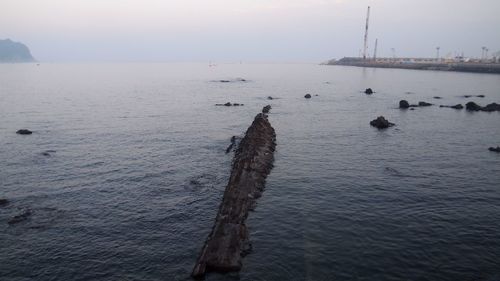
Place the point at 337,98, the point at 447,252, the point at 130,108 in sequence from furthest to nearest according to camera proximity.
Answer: the point at 337,98 → the point at 130,108 → the point at 447,252

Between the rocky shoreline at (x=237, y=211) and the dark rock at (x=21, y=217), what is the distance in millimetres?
14734

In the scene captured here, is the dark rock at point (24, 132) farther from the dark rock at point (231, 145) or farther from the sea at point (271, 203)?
the dark rock at point (231, 145)

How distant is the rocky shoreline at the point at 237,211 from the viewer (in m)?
23.5

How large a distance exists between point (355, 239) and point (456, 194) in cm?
1422

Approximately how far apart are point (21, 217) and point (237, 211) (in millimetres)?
16414

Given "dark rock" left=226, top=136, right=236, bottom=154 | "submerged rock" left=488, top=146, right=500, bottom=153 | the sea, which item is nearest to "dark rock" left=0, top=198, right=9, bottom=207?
the sea

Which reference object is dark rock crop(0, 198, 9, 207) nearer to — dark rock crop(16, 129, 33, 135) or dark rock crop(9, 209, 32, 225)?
dark rock crop(9, 209, 32, 225)

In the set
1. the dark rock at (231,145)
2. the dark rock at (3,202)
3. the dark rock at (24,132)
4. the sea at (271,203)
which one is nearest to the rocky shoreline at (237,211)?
the sea at (271,203)

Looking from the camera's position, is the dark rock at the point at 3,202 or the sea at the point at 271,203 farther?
the dark rock at the point at 3,202

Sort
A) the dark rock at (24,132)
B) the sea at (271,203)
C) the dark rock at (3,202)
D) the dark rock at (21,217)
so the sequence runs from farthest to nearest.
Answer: the dark rock at (24,132)
the dark rock at (3,202)
the dark rock at (21,217)
the sea at (271,203)

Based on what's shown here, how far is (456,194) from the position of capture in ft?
116

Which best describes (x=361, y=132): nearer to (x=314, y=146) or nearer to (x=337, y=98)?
(x=314, y=146)

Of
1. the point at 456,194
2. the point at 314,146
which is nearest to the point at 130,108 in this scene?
the point at 314,146

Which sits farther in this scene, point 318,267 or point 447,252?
point 447,252
